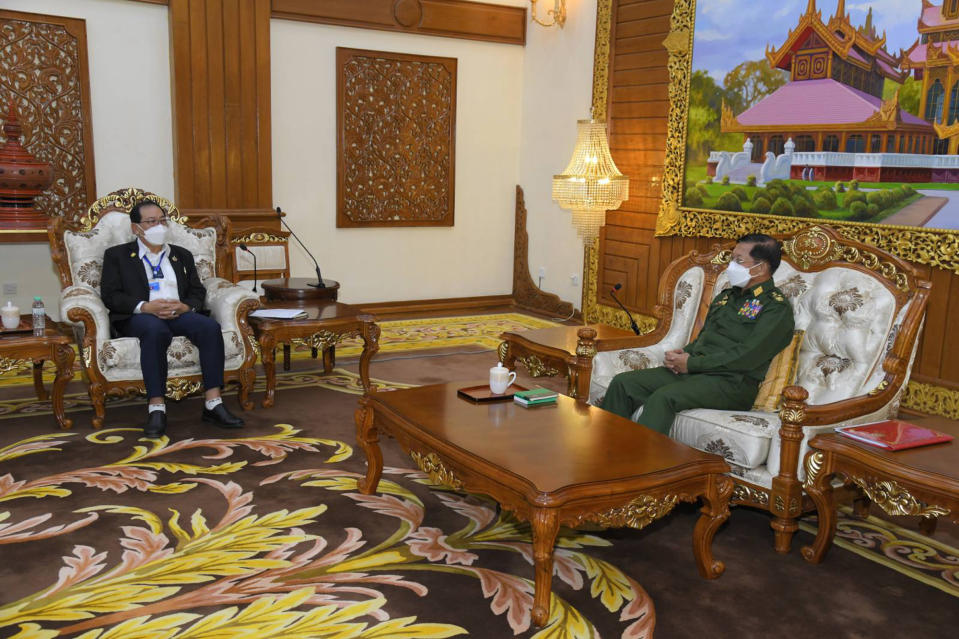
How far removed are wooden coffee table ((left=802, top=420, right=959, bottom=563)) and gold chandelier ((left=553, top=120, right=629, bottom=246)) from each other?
3.29 m

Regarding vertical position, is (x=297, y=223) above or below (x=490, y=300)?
above

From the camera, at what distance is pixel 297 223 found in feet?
22.8

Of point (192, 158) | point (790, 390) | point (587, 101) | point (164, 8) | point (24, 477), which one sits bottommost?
point (24, 477)

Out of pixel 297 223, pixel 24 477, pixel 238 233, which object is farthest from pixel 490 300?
pixel 24 477

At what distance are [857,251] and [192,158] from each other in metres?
4.80

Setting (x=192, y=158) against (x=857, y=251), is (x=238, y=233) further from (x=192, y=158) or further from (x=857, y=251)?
(x=857, y=251)

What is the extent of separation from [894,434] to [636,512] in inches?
38.7

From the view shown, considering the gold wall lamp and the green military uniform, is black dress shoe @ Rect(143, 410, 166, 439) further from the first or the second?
the gold wall lamp

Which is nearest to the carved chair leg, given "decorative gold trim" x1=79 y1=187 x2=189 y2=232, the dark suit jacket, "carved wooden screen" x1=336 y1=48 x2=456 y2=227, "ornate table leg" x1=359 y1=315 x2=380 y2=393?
the dark suit jacket

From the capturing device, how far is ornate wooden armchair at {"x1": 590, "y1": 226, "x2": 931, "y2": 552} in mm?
2928

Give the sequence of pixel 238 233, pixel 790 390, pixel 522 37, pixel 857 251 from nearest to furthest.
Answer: pixel 790 390, pixel 857 251, pixel 238 233, pixel 522 37

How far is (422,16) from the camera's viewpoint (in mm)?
7164

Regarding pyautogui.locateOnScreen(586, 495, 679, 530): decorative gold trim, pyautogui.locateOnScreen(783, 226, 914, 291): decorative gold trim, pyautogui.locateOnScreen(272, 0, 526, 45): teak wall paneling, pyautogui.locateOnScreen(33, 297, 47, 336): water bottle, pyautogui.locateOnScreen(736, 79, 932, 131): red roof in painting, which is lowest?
pyautogui.locateOnScreen(586, 495, 679, 530): decorative gold trim

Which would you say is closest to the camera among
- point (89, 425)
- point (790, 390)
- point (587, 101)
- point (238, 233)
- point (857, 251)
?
point (790, 390)
